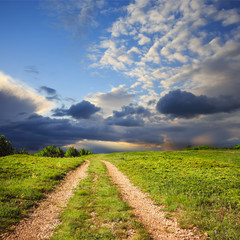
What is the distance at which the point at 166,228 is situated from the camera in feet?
26.6

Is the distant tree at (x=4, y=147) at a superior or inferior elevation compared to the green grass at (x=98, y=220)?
superior

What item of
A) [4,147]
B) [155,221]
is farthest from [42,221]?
[4,147]

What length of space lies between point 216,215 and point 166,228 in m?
3.13

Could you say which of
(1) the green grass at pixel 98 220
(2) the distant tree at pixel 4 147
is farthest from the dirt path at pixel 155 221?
(2) the distant tree at pixel 4 147

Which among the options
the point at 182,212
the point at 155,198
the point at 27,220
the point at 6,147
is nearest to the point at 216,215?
the point at 182,212

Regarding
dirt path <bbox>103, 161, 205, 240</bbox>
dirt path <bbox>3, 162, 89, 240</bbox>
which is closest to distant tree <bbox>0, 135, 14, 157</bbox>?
dirt path <bbox>3, 162, 89, 240</bbox>

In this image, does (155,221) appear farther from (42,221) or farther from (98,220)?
(42,221)

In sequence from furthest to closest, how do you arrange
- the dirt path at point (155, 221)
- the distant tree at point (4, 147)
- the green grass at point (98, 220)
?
the distant tree at point (4, 147), the dirt path at point (155, 221), the green grass at point (98, 220)

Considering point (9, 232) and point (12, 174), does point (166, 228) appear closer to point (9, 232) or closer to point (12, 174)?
point (9, 232)

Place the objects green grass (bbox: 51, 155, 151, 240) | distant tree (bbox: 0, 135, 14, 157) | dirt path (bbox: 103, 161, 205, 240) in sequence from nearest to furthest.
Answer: green grass (bbox: 51, 155, 151, 240) → dirt path (bbox: 103, 161, 205, 240) → distant tree (bbox: 0, 135, 14, 157)

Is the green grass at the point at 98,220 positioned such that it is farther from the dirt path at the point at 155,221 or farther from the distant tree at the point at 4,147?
the distant tree at the point at 4,147

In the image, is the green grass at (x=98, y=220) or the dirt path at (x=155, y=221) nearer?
the green grass at (x=98, y=220)

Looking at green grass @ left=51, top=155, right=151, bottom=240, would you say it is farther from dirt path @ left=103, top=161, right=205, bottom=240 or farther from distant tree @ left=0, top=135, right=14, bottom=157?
distant tree @ left=0, top=135, right=14, bottom=157

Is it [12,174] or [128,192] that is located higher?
[12,174]
